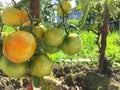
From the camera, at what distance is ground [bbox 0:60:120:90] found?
3662mm

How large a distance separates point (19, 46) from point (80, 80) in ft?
10.4

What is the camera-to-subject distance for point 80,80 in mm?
4098

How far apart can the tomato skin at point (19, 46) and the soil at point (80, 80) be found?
8.09 feet

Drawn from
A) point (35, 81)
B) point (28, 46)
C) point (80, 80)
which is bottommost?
point (80, 80)

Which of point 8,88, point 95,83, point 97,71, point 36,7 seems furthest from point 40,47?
point 97,71

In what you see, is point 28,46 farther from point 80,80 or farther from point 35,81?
point 80,80

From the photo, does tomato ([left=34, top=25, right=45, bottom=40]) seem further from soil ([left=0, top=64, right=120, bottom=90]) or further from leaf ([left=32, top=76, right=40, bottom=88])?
soil ([left=0, top=64, right=120, bottom=90])

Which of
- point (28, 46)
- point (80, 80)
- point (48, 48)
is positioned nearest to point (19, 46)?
point (28, 46)

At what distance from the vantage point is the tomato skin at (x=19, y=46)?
3.16ft

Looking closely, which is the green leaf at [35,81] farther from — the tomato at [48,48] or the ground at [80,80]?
the ground at [80,80]

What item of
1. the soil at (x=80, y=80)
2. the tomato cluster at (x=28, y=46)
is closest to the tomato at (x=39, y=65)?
the tomato cluster at (x=28, y=46)

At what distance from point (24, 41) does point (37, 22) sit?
0.16 meters

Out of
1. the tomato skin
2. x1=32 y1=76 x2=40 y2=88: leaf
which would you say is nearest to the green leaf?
x1=32 y1=76 x2=40 y2=88: leaf

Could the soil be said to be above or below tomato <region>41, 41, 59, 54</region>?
below
